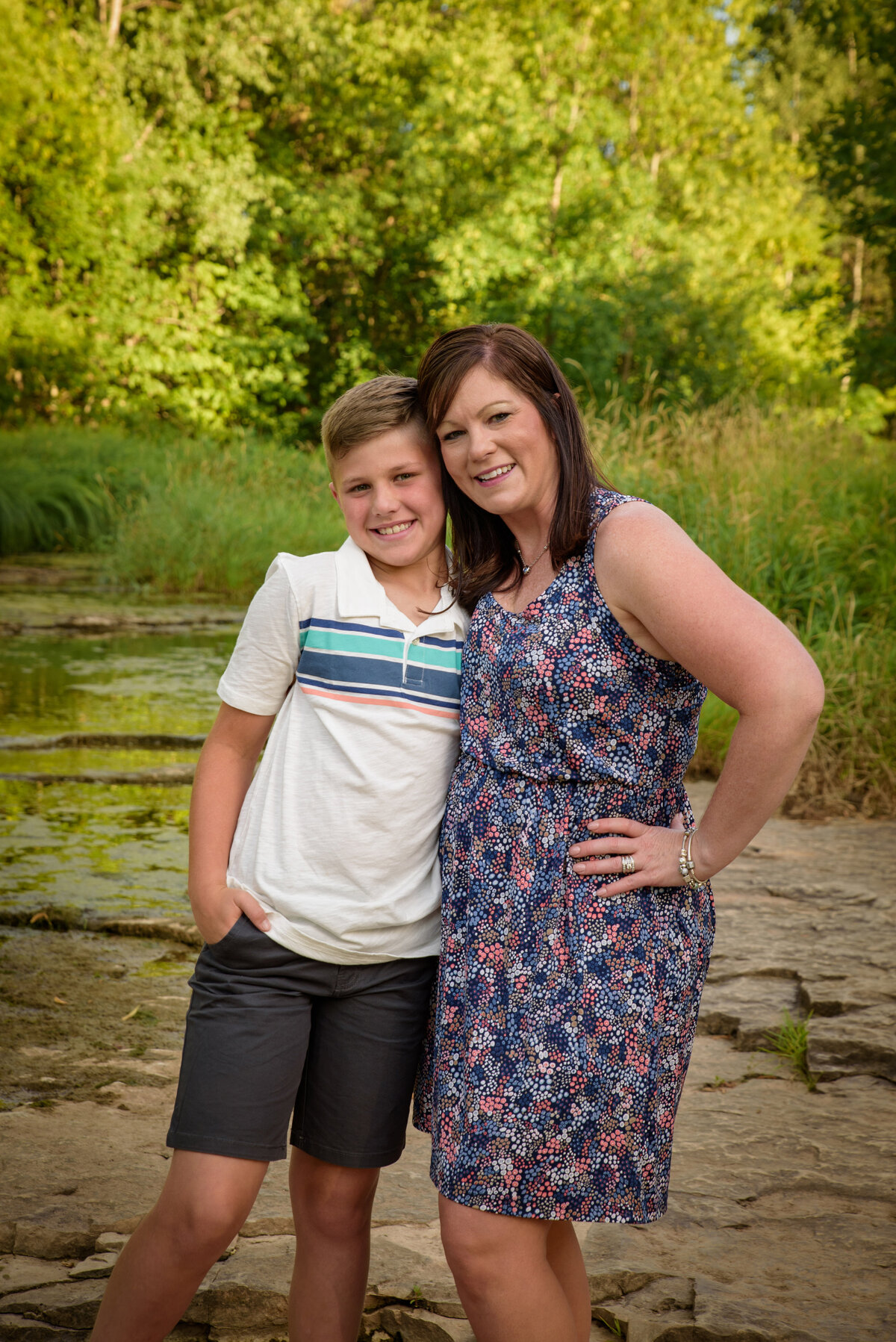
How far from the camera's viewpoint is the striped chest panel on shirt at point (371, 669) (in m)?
1.68

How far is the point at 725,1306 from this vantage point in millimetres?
1833

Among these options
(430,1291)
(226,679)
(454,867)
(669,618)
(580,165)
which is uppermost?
(580,165)

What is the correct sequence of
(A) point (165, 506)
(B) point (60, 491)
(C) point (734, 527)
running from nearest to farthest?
(C) point (734, 527) < (A) point (165, 506) < (B) point (60, 491)

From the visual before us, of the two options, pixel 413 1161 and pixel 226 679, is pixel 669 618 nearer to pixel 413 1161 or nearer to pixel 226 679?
pixel 226 679

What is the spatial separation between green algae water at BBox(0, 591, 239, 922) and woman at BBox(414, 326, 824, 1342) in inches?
78.8

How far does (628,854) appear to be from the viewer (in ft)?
5.17

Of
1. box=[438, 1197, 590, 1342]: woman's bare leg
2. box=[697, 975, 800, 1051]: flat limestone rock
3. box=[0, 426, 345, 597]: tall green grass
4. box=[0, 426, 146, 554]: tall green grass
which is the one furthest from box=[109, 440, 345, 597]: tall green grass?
box=[438, 1197, 590, 1342]: woman's bare leg

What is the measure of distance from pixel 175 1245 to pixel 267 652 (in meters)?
0.77

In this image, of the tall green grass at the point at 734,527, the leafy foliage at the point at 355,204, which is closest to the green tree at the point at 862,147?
the tall green grass at the point at 734,527

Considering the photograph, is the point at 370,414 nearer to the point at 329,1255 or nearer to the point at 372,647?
the point at 372,647

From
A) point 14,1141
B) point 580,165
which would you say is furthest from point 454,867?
point 580,165

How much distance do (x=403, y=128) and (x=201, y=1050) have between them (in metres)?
23.3

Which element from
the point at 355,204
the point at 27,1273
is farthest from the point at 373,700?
the point at 355,204

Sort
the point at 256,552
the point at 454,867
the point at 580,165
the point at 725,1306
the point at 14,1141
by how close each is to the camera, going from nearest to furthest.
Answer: the point at 454,867, the point at 725,1306, the point at 14,1141, the point at 256,552, the point at 580,165
